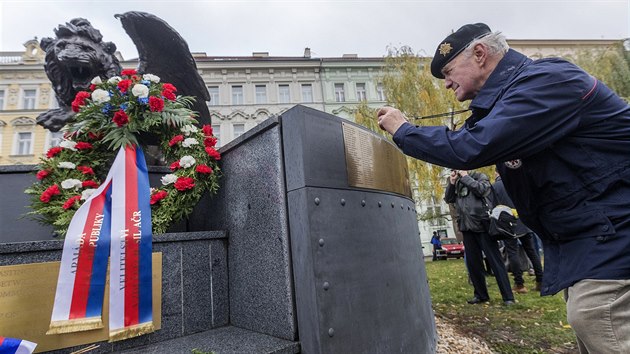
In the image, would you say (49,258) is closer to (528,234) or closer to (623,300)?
(623,300)

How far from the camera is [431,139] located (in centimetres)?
144

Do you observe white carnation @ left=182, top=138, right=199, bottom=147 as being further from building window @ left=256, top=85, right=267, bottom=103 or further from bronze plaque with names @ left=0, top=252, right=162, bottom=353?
building window @ left=256, top=85, right=267, bottom=103

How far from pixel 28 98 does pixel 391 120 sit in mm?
31173

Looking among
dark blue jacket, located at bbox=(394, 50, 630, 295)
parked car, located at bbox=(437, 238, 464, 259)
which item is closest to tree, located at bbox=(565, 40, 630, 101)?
parked car, located at bbox=(437, 238, 464, 259)

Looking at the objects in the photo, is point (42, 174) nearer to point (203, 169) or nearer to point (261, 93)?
point (203, 169)

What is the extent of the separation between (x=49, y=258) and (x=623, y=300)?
2.50 meters

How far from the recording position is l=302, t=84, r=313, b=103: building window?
90.7 feet

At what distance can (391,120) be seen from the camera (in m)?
1.67

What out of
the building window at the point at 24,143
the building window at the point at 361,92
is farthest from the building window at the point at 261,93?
the building window at the point at 24,143

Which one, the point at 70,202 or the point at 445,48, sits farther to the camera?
the point at 70,202

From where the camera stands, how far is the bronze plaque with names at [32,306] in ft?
4.94

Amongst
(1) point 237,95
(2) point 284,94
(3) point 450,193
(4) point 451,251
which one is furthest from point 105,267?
(2) point 284,94

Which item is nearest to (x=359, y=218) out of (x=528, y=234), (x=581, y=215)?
(x=581, y=215)

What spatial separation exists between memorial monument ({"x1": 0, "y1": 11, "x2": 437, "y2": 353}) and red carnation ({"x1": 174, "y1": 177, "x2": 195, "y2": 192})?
25 cm
